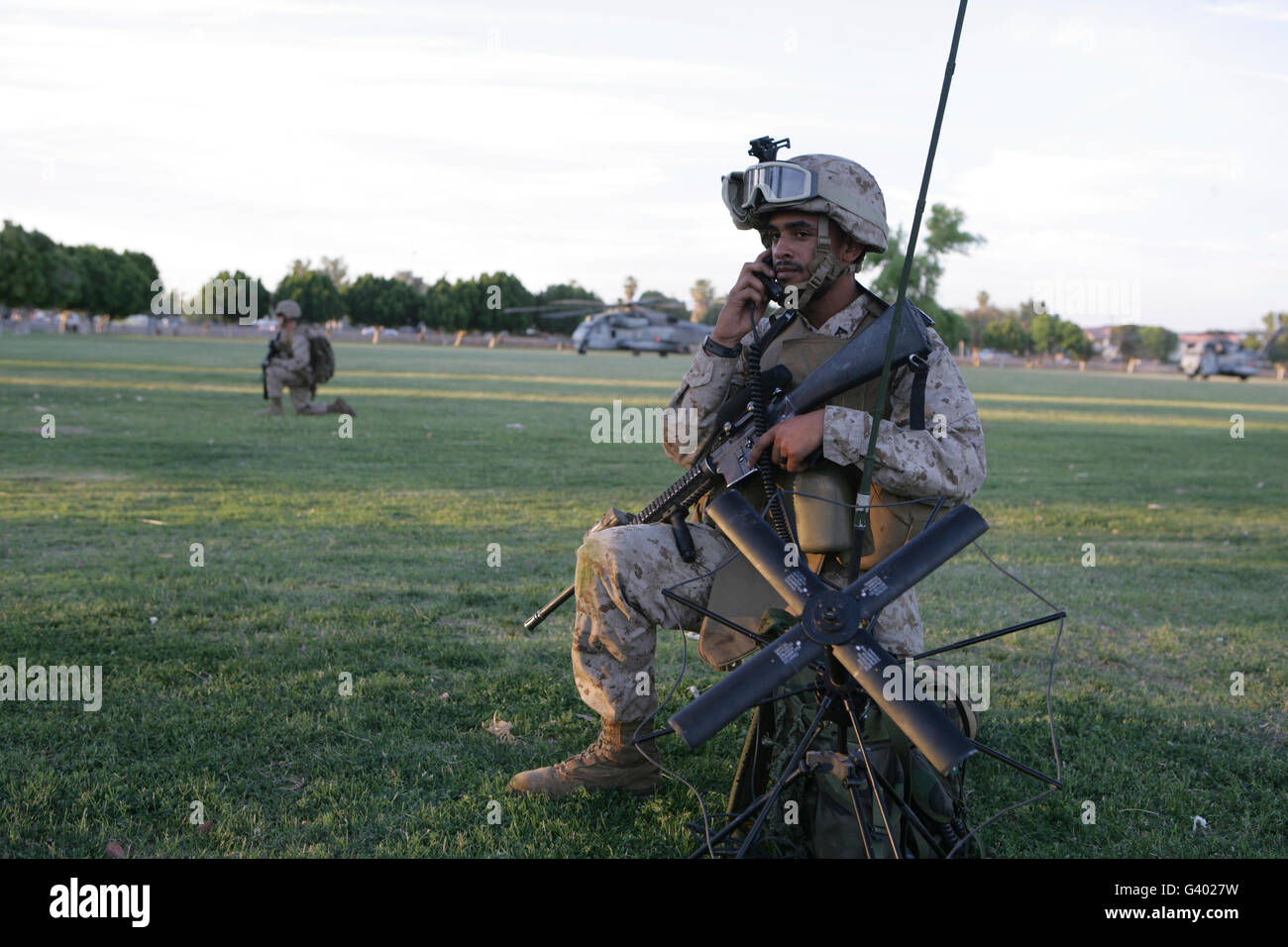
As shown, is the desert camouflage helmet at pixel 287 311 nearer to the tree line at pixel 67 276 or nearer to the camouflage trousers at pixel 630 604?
the camouflage trousers at pixel 630 604

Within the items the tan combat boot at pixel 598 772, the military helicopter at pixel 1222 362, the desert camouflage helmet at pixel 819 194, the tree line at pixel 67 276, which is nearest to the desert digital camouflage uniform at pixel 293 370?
the tan combat boot at pixel 598 772

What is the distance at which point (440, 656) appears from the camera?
19.7 ft

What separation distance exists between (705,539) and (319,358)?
56.9 ft

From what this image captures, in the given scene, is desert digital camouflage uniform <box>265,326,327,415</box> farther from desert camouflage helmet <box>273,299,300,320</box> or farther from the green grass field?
the green grass field

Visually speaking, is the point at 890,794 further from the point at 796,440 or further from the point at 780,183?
the point at 780,183

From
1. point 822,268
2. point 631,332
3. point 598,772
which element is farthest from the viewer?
point 631,332

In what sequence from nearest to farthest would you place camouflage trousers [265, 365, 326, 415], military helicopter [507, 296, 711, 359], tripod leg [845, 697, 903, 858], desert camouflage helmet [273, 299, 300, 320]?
tripod leg [845, 697, 903, 858]
desert camouflage helmet [273, 299, 300, 320]
camouflage trousers [265, 365, 326, 415]
military helicopter [507, 296, 711, 359]

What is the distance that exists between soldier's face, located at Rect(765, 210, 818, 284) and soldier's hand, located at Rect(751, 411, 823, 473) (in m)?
0.67

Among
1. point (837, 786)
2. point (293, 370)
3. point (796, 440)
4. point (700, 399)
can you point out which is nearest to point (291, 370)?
point (293, 370)

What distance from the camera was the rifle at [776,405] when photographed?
3785mm

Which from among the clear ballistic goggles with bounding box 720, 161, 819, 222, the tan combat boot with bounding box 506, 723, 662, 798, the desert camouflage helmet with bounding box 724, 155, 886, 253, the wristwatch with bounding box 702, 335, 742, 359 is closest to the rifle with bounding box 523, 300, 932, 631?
the wristwatch with bounding box 702, 335, 742, 359

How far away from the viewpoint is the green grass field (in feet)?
13.4

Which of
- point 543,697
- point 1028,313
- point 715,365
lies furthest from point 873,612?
point 1028,313

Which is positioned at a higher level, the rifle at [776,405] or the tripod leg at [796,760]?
the rifle at [776,405]
